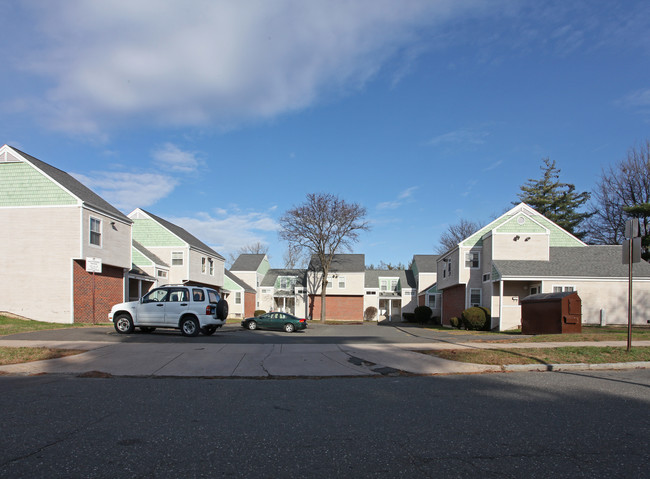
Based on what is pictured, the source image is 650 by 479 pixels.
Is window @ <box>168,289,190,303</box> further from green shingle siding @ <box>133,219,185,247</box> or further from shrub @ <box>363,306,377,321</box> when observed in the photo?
shrub @ <box>363,306,377,321</box>

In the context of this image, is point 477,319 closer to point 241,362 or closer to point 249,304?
point 241,362

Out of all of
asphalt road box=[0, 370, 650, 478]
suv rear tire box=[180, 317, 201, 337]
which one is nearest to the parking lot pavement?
asphalt road box=[0, 370, 650, 478]

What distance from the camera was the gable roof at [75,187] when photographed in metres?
22.8

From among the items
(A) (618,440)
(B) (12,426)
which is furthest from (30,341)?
(A) (618,440)

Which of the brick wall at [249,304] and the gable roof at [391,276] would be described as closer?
the brick wall at [249,304]

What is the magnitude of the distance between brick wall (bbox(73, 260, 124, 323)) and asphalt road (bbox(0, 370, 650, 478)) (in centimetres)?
1455

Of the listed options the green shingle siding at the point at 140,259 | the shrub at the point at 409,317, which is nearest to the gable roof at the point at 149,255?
the green shingle siding at the point at 140,259

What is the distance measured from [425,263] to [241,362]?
1835 inches

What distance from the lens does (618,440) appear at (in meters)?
5.32

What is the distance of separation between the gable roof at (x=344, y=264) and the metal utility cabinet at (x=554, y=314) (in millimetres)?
31166

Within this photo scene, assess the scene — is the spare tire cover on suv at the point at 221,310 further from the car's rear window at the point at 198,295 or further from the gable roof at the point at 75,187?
the gable roof at the point at 75,187

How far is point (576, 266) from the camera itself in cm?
2908

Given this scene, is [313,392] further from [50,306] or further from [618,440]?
[50,306]

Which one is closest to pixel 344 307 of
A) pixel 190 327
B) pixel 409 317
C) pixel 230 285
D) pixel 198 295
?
pixel 409 317
